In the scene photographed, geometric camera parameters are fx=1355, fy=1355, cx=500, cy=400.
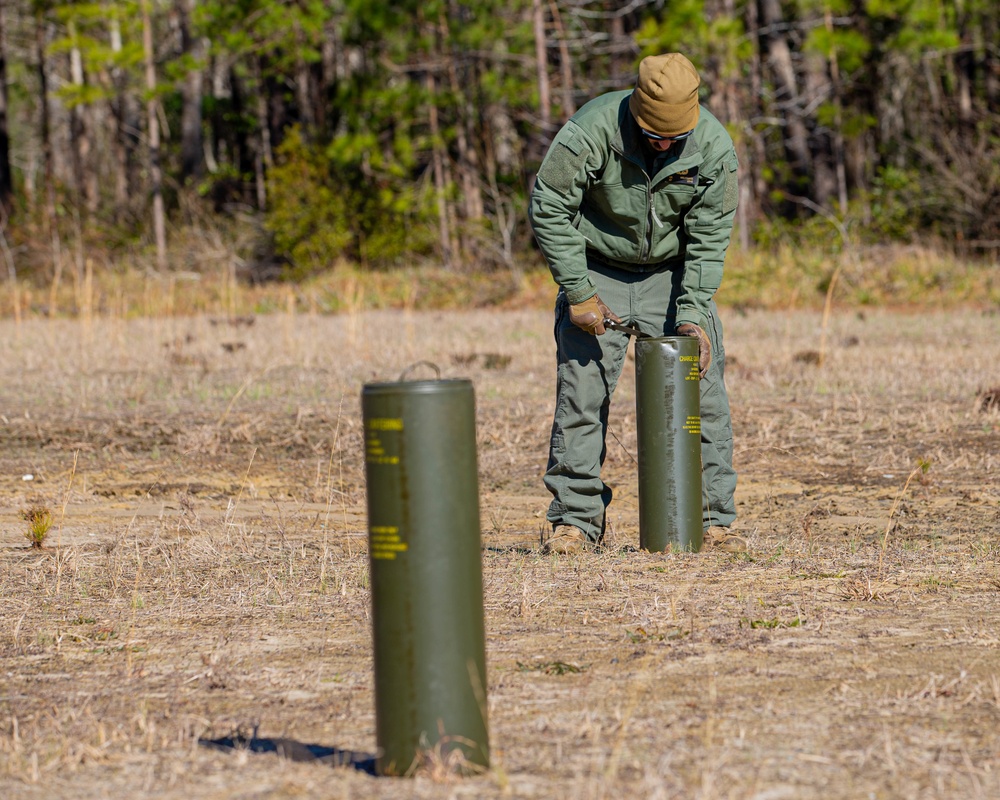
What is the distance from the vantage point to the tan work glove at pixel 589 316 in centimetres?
545

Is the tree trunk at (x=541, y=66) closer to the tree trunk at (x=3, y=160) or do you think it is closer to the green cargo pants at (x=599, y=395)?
the tree trunk at (x=3, y=160)

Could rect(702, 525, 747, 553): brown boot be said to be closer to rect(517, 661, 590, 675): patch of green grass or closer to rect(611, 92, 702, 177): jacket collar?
rect(611, 92, 702, 177): jacket collar

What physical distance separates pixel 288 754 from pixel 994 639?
2168 mm

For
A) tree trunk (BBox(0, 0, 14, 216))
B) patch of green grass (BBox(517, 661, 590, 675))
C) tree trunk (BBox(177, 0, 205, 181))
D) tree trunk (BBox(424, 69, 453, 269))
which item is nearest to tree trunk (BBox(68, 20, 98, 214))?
tree trunk (BBox(0, 0, 14, 216))

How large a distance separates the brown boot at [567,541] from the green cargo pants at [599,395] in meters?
0.04

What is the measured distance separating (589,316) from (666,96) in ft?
3.03

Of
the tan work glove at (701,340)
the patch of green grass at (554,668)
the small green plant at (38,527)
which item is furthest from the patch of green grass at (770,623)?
the small green plant at (38,527)

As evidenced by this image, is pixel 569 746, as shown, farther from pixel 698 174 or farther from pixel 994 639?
pixel 698 174

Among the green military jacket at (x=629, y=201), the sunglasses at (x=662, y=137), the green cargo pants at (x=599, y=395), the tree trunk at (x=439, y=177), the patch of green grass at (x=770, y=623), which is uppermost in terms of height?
the tree trunk at (x=439, y=177)

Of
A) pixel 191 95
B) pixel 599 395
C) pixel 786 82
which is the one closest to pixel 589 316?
pixel 599 395

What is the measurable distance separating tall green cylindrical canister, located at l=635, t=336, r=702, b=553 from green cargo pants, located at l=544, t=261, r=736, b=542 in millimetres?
265

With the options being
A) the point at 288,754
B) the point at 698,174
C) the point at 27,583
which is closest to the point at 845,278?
the point at 698,174

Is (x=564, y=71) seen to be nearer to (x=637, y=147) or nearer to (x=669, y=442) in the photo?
(x=637, y=147)

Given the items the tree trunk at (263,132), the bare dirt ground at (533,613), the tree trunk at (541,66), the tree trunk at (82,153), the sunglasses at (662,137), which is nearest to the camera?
the bare dirt ground at (533,613)
